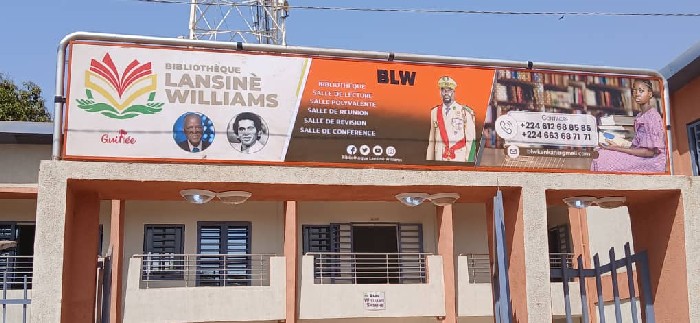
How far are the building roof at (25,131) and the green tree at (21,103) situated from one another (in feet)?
43.0

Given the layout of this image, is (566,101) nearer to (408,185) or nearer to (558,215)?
(408,185)

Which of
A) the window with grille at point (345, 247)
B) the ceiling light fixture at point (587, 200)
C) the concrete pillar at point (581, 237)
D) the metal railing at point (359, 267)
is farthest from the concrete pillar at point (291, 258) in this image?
the ceiling light fixture at point (587, 200)

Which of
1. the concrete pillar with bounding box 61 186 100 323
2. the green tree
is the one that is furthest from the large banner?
the green tree

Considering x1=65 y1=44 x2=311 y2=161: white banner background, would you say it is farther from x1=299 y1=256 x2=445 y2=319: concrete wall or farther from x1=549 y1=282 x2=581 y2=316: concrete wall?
x1=549 y1=282 x2=581 y2=316: concrete wall

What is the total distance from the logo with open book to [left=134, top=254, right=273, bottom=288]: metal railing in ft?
38.2

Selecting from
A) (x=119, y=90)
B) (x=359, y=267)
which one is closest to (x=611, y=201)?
(x=119, y=90)

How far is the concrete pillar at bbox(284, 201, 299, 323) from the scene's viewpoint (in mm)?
18500

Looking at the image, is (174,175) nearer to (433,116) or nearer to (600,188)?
(433,116)

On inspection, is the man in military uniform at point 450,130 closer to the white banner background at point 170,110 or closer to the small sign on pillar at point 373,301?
the white banner background at point 170,110

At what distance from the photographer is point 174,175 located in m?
8.16

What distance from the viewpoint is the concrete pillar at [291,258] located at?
728 inches

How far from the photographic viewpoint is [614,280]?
9.17m

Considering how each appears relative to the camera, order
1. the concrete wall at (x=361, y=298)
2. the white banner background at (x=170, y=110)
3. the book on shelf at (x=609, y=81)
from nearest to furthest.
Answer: the white banner background at (x=170, y=110)
the book on shelf at (x=609, y=81)
the concrete wall at (x=361, y=298)

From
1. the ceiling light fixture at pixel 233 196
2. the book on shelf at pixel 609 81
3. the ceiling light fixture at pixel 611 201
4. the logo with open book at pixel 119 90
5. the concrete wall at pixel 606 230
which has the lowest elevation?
the ceiling light fixture at pixel 611 201
